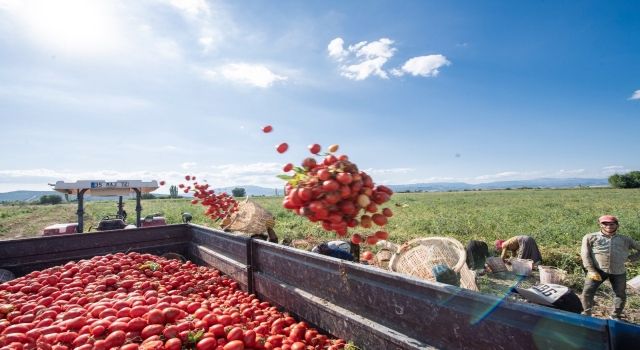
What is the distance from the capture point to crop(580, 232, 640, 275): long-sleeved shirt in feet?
20.0

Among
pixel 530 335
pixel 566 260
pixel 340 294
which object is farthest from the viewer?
pixel 566 260

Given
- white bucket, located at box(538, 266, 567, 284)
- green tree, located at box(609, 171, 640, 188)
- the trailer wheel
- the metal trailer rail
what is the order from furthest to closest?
green tree, located at box(609, 171, 640, 188) < white bucket, located at box(538, 266, 567, 284) < the trailer wheel < the metal trailer rail

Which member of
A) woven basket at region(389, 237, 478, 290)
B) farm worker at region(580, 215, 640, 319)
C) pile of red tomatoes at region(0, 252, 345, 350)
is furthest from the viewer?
farm worker at region(580, 215, 640, 319)

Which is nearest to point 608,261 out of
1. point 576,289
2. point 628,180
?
point 576,289

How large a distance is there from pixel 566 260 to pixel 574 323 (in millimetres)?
9350

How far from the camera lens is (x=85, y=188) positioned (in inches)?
275

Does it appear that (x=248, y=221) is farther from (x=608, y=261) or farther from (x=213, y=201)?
(x=608, y=261)

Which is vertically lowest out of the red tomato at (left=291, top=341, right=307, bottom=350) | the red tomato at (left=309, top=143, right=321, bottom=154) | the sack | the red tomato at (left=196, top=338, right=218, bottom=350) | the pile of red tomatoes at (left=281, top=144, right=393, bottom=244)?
the sack

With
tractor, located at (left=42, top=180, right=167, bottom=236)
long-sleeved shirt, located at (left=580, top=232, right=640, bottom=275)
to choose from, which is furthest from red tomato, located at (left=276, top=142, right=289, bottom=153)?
long-sleeved shirt, located at (left=580, top=232, right=640, bottom=275)

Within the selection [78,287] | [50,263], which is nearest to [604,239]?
[78,287]

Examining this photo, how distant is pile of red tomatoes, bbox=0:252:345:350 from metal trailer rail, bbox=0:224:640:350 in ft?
0.75

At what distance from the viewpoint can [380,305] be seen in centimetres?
248

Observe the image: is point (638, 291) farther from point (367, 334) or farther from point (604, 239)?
point (367, 334)

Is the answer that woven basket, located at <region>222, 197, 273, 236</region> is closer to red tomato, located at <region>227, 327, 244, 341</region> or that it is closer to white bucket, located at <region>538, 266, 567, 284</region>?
red tomato, located at <region>227, 327, 244, 341</region>
